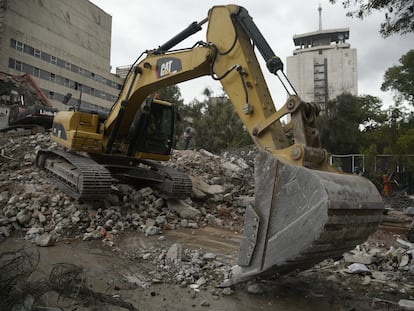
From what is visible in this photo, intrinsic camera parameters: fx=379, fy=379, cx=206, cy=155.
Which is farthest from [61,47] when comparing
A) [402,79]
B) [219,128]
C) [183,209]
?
[183,209]

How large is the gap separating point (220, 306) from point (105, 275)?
1.61 meters

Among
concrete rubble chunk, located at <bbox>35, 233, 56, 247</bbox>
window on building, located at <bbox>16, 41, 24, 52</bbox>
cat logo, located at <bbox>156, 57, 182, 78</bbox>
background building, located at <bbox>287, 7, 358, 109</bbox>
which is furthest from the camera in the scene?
background building, located at <bbox>287, 7, 358, 109</bbox>

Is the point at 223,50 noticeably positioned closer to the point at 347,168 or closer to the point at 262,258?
the point at 262,258

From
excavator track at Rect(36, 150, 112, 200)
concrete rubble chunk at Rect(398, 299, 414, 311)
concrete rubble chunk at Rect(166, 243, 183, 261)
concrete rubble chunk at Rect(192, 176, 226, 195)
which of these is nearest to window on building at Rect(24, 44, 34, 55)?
excavator track at Rect(36, 150, 112, 200)

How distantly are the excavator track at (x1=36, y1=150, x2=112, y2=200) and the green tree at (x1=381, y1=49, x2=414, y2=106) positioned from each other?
20.8 metres

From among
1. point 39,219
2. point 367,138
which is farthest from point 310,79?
point 39,219

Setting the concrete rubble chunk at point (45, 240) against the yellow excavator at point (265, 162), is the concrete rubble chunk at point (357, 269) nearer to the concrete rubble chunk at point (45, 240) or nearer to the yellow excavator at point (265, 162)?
the yellow excavator at point (265, 162)

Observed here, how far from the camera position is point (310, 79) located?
178 ft

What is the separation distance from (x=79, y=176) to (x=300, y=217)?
4764mm

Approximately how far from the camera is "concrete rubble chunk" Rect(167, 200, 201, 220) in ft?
25.5

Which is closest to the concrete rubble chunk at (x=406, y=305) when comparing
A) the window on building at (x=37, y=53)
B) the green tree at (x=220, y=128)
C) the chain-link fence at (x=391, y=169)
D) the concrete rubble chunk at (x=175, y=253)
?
the concrete rubble chunk at (x=175, y=253)

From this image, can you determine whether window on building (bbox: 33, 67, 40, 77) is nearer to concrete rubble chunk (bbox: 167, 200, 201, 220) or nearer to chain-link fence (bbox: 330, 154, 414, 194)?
chain-link fence (bbox: 330, 154, 414, 194)

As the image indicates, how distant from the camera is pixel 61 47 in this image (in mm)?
42281

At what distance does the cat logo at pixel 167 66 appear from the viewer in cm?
575
